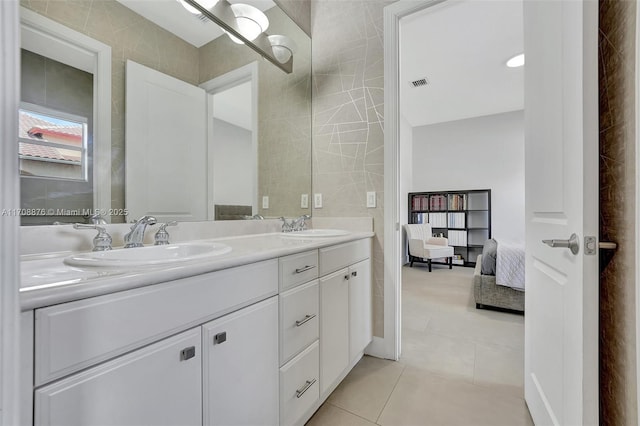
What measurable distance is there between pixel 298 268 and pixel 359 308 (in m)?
0.71

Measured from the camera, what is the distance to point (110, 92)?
1.08 meters

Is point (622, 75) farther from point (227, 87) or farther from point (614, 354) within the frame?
point (227, 87)

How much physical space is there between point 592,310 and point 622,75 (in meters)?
0.67

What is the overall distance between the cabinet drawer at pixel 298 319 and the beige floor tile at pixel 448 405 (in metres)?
0.57

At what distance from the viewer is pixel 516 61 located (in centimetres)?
319

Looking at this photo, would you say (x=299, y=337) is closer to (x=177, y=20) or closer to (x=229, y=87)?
(x=229, y=87)

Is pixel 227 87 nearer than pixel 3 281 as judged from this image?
No

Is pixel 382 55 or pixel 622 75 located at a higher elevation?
pixel 382 55

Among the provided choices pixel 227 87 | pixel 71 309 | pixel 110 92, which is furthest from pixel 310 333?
pixel 227 87

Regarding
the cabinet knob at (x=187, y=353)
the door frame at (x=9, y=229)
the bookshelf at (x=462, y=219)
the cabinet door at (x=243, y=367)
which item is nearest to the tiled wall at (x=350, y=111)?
the cabinet door at (x=243, y=367)

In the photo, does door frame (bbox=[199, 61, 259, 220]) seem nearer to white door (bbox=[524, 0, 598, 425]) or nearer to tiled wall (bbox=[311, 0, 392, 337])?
tiled wall (bbox=[311, 0, 392, 337])

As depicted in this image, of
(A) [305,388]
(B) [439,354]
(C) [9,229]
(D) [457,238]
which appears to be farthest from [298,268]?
(D) [457,238]

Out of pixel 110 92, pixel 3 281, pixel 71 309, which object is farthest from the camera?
pixel 110 92

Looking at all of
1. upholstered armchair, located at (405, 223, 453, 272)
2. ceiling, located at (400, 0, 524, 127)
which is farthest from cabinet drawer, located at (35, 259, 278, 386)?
upholstered armchair, located at (405, 223, 453, 272)
